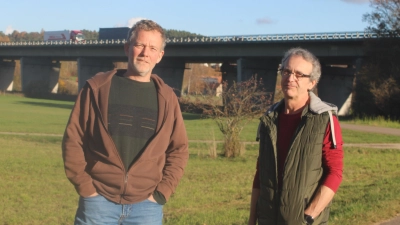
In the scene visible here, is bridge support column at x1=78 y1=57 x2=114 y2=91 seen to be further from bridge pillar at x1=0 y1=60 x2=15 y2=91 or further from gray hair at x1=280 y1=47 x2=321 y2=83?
gray hair at x1=280 y1=47 x2=321 y2=83

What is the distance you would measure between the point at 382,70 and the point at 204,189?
3639cm

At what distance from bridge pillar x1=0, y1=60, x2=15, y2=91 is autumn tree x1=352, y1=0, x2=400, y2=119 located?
7414cm

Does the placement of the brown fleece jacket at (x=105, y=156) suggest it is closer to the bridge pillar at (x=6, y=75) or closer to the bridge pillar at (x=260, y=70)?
the bridge pillar at (x=260, y=70)

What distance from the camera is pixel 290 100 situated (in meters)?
4.04

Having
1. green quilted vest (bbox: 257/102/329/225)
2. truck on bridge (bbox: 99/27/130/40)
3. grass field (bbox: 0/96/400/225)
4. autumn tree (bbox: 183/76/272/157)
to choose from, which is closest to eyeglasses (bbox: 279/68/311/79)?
green quilted vest (bbox: 257/102/329/225)

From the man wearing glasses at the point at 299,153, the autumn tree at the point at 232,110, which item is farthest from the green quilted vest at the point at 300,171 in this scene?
the autumn tree at the point at 232,110

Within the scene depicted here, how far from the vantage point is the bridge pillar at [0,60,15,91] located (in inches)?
4210

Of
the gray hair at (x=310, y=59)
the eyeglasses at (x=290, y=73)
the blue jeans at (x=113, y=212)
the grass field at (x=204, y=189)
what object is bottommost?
the grass field at (x=204, y=189)

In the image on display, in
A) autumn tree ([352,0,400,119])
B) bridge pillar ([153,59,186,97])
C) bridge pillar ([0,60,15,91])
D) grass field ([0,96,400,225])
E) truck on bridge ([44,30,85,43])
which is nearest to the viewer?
grass field ([0,96,400,225])

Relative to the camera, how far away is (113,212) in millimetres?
3951

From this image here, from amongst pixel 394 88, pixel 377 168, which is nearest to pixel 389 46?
pixel 394 88

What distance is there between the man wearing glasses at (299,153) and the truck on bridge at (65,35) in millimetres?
95399

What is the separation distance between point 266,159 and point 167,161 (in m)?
0.68

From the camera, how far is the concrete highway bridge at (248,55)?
183 feet
